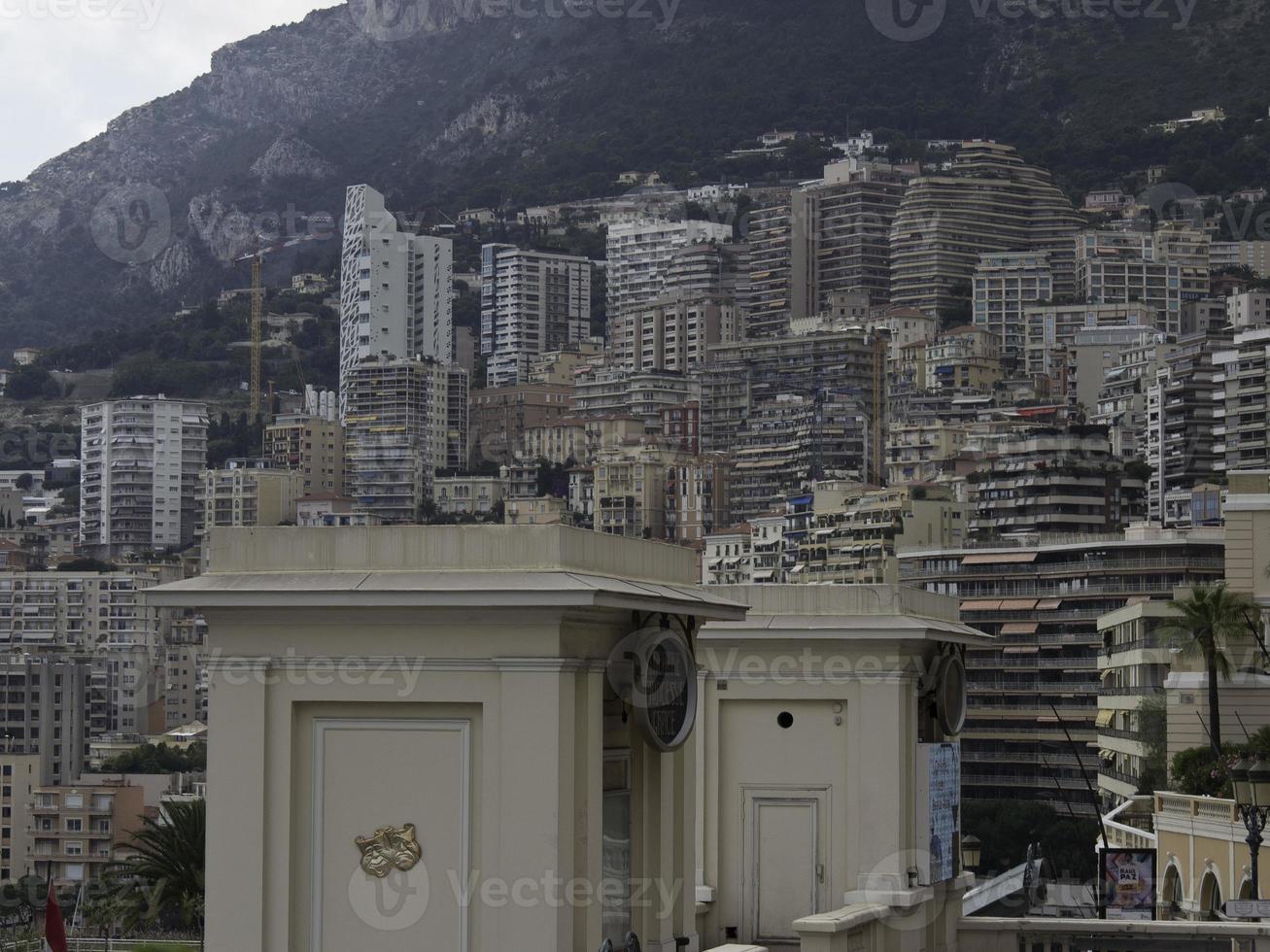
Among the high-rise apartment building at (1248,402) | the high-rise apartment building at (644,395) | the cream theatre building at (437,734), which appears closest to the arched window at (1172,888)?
the cream theatre building at (437,734)

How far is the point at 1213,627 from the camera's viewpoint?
3469 cm

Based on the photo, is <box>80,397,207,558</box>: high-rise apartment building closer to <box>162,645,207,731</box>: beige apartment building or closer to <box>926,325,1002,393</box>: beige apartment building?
<box>162,645,207,731</box>: beige apartment building

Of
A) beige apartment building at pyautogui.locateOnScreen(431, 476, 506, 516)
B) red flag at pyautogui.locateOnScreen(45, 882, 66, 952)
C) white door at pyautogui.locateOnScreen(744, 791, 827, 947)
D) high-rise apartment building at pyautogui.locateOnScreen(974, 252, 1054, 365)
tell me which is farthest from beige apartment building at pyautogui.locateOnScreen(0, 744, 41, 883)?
high-rise apartment building at pyautogui.locateOnScreen(974, 252, 1054, 365)

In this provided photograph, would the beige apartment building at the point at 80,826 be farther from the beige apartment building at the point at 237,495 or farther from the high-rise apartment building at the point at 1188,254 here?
the high-rise apartment building at the point at 1188,254

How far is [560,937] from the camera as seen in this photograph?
38.8 ft

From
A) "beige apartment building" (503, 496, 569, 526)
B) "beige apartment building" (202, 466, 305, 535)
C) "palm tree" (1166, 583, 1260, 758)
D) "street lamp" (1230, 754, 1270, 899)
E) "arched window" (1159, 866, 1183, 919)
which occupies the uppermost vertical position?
"beige apartment building" (202, 466, 305, 535)

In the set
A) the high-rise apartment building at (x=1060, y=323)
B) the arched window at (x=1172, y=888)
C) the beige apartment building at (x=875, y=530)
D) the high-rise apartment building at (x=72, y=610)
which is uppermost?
the high-rise apartment building at (x=1060, y=323)

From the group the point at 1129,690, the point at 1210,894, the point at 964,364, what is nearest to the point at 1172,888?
the point at 1210,894

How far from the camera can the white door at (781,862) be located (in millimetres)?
17812

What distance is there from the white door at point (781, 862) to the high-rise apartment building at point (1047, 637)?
7025cm

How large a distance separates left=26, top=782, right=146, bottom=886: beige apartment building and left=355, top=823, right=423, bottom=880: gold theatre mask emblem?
305 feet

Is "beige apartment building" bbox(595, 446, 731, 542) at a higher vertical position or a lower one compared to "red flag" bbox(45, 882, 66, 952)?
higher

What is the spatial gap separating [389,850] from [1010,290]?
18653cm

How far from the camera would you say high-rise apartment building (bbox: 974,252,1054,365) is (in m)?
193
